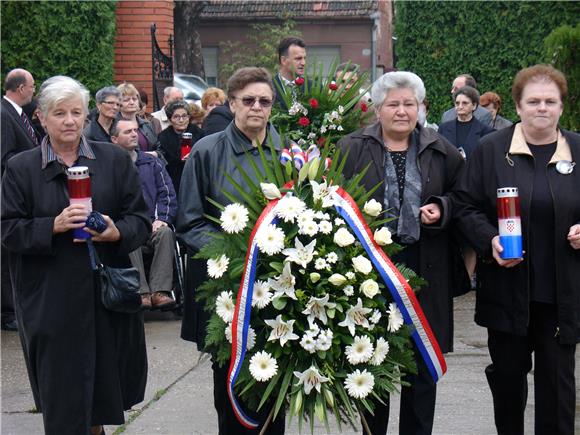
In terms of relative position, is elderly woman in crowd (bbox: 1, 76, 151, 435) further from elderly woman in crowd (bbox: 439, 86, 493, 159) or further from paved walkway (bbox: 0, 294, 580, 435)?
elderly woman in crowd (bbox: 439, 86, 493, 159)

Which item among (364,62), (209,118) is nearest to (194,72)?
(364,62)

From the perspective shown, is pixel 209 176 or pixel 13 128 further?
pixel 13 128

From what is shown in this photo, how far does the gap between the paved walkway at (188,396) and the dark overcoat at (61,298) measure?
1.27m

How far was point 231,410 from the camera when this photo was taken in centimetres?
558

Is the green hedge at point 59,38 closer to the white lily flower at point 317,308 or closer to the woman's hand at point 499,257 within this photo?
the woman's hand at point 499,257

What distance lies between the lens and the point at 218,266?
500cm

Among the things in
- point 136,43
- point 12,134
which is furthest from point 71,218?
point 136,43

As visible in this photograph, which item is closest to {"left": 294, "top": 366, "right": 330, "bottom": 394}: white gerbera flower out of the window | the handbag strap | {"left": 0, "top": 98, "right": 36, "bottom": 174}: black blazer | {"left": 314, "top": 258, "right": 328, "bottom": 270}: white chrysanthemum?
{"left": 314, "top": 258, "right": 328, "bottom": 270}: white chrysanthemum

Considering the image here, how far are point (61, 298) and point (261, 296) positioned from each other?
43.8 inches

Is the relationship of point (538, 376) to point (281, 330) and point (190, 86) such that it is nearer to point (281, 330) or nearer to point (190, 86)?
point (281, 330)

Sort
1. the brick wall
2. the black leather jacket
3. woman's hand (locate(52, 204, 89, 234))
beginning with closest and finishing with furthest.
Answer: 1. woman's hand (locate(52, 204, 89, 234))
2. the black leather jacket
3. the brick wall

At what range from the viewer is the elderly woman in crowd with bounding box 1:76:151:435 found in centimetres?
532

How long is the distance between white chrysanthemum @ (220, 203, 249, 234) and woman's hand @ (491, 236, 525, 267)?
136cm

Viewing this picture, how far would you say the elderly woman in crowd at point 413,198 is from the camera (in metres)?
5.64
